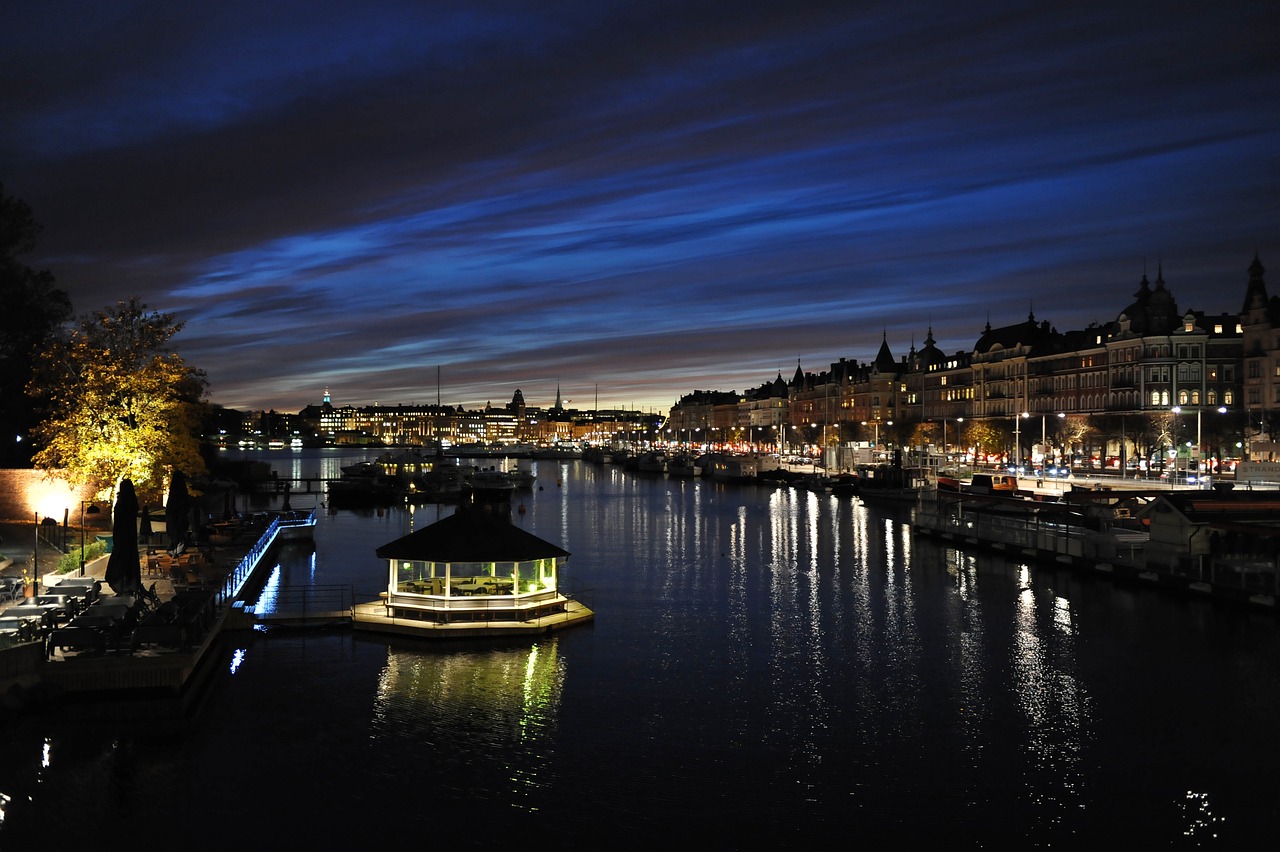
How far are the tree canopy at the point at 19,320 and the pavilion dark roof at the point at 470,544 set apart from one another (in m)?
25.0

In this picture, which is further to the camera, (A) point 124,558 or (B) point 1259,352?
(B) point 1259,352

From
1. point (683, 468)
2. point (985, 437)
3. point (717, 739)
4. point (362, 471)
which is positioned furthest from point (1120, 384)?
point (717, 739)

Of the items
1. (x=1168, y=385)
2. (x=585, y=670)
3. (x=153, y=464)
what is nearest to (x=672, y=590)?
(x=585, y=670)

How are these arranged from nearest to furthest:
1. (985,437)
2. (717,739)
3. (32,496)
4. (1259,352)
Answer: (717,739) < (32,496) < (1259,352) < (985,437)

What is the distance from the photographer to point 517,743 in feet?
58.9

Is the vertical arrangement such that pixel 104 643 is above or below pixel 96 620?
below

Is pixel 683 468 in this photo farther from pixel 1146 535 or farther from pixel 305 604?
pixel 305 604

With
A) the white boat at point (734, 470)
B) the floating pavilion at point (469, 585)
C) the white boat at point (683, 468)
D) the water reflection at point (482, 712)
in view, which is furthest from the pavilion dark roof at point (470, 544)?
the white boat at point (683, 468)

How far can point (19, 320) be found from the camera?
1678 inches

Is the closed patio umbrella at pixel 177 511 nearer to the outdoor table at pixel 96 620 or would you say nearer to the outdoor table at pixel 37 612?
the outdoor table at pixel 37 612

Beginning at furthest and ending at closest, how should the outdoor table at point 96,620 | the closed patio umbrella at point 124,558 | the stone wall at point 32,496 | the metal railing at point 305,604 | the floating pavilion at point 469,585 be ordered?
the stone wall at point 32,496, the metal railing at point 305,604, the floating pavilion at point 469,585, the closed patio umbrella at point 124,558, the outdoor table at point 96,620

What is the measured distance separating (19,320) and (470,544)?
1119 inches

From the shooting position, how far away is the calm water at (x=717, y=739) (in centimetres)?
1477

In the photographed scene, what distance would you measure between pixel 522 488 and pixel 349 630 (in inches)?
2981
